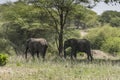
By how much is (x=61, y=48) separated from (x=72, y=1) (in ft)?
12.9

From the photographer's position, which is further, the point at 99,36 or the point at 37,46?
the point at 99,36

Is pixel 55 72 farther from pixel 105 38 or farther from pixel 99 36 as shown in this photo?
pixel 99 36

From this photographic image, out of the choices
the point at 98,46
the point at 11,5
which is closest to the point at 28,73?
the point at 11,5

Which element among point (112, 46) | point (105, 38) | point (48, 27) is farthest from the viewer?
point (105, 38)

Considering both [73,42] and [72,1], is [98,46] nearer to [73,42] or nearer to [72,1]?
[72,1]

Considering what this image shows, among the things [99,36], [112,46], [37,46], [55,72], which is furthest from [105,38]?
[55,72]

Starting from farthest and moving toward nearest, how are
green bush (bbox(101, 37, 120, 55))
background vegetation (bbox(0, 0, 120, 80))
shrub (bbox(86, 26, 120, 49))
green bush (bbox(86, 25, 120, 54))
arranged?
shrub (bbox(86, 26, 120, 49)) < green bush (bbox(86, 25, 120, 54)) < green bush (bbox(101, 37, 120, 55)) < background vegetation (bbox(0, 0, 120, 80))

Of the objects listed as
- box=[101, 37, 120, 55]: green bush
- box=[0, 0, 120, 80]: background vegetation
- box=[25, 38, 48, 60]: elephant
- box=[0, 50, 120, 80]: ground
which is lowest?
box=[101, 37, 120, 55]: green bush

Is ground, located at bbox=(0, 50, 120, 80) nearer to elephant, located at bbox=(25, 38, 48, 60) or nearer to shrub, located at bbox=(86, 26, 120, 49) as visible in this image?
elephant, located at bbox=(25, 38, 48, 60)

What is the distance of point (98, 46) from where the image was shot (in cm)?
4519

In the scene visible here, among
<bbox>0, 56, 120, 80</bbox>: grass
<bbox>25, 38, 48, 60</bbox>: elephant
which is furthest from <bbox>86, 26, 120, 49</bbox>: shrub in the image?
<bbox>0, 56, 120, 80</bbox>: grass

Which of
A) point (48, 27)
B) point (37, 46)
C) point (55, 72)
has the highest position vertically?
point (55, 72)

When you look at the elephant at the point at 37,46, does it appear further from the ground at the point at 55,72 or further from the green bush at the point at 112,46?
the green bush at the point at 112,46

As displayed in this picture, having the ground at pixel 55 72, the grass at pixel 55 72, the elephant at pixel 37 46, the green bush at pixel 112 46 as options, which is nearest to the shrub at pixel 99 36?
the green bush at pixel 112 46
